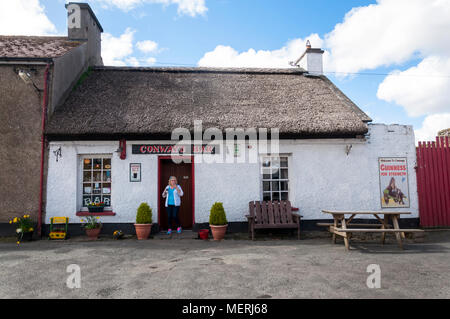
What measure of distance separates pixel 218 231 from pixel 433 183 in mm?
6586

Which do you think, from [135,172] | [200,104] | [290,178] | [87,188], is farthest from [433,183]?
[87,188]

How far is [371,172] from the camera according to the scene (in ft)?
28.6

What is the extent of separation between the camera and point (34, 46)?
9438mm

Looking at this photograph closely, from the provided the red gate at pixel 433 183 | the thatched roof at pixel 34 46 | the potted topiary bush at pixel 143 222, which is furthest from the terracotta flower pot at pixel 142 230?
the red gate at pixel 433 183

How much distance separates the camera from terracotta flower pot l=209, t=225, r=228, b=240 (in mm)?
7591

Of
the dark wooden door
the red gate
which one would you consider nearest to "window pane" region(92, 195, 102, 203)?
the dark wooden door

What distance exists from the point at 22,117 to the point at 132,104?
2918 mm

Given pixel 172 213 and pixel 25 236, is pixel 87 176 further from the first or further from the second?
pixel 172 213

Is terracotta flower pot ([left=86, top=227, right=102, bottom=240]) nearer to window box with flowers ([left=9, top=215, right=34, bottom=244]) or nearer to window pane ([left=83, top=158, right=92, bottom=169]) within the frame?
window box with flowers ([left=9, top=215, right=34, bottom=244])

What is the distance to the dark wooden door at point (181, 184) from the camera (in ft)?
28.6

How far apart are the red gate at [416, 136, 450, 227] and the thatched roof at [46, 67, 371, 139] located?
2.18 meters

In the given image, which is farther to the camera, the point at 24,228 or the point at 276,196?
the point at 276,196

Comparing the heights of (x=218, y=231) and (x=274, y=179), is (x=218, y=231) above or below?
below
